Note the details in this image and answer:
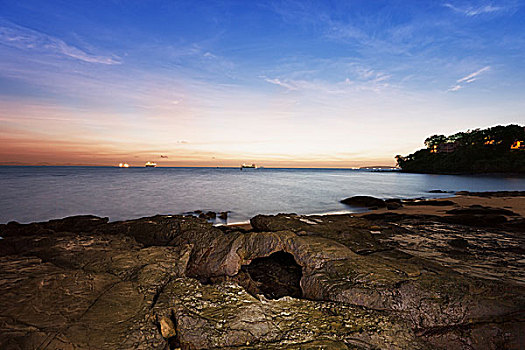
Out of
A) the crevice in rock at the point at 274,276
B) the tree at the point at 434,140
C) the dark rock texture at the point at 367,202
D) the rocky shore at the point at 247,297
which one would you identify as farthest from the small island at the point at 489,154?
the crevice in rock at the point at 274,276

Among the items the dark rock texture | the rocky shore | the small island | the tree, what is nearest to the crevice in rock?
the rocky shore

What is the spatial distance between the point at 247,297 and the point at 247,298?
0.03 metres

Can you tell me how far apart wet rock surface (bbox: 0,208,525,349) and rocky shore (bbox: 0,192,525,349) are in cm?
2

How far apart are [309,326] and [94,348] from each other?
2.35m

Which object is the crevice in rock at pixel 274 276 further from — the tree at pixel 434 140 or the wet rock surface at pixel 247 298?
the tree at pixel 434 140

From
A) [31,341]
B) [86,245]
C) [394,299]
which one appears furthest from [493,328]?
[86,245]

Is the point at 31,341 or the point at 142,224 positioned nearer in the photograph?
the point at 31,341

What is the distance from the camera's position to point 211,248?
17.6 feet

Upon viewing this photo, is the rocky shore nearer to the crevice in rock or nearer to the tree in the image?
the crevice in rock

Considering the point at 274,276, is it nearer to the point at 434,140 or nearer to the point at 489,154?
the point at 489,154

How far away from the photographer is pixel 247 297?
3500 mm

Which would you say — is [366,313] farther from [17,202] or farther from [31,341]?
[17,202]

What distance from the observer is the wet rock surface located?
8.99 feet

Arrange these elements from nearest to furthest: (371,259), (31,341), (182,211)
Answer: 1. (31,341)
2. (371,259)
3. (182,211)
